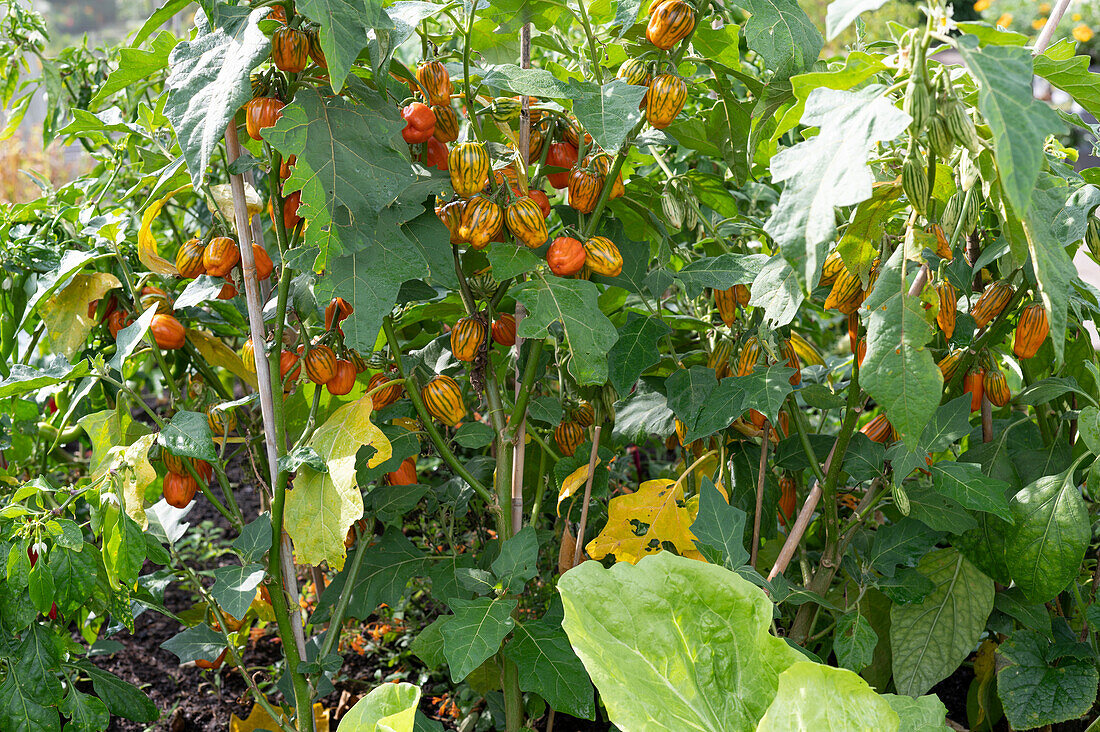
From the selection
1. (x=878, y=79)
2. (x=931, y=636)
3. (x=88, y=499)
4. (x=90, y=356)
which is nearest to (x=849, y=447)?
(x=931, y=636)

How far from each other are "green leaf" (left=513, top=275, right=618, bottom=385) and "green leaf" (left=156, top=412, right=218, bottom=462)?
0.44 metres

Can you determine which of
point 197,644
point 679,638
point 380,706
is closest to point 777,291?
point 679,638

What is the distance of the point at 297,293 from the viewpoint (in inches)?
49.6

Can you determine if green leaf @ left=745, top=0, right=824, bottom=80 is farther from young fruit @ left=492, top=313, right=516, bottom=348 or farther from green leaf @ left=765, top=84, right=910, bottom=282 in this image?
young fruit @ left=492, top=313, right=516, bottom=348

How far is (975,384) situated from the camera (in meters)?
1.25

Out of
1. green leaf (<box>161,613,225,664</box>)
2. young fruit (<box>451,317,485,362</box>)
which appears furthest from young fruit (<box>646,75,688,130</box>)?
green leaf (<box>161,613,225,664</box>)

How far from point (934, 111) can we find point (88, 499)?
1154 millimetres

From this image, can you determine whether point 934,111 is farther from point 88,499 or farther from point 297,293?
point 88,499

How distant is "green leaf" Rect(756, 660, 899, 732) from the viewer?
0.77m

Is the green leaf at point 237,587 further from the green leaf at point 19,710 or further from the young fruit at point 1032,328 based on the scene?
the young fruit at point 1032,328

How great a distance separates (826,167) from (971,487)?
0.53m

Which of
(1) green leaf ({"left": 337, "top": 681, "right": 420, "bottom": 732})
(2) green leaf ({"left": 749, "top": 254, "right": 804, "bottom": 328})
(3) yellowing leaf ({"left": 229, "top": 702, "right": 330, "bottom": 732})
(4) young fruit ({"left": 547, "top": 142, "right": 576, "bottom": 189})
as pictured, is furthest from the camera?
(3) yellowing leaf ({"left": 229, "top": 702, "right": 330, "bottom": 732})

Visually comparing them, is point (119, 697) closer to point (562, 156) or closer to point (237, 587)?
point (237, 587)

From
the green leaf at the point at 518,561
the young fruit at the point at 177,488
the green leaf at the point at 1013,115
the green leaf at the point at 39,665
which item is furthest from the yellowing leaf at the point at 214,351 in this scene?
the green leaf at the point at 1013,115
